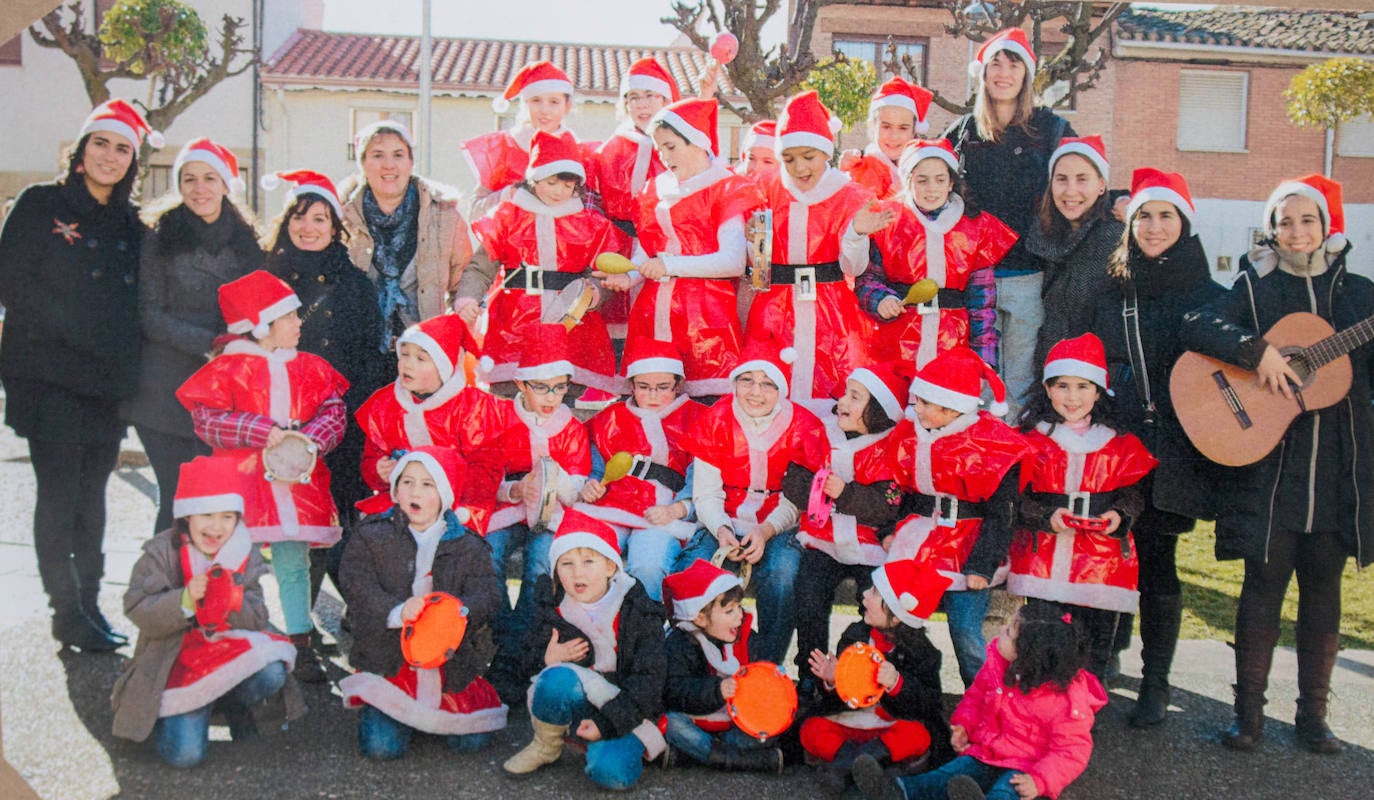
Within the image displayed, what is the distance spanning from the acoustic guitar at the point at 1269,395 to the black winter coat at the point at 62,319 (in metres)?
4.02

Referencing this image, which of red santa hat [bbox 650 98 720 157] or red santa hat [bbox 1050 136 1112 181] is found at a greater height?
red santa hat [bbox 650 98 720 157]

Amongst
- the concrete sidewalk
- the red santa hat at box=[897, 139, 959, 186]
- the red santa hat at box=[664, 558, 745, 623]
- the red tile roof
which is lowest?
the concrete sidewalk

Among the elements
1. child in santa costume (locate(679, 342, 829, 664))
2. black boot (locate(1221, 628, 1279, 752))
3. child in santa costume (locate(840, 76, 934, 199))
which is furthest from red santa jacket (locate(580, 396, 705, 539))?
black boot (locate(1221, 628, 1279, 752))

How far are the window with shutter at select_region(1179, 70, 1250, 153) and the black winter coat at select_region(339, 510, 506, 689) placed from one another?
365 cm

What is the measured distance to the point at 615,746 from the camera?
3.66 metres

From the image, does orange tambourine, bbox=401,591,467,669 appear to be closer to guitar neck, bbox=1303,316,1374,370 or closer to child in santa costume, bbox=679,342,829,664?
child in santa costume, bbox=679,342,829,664

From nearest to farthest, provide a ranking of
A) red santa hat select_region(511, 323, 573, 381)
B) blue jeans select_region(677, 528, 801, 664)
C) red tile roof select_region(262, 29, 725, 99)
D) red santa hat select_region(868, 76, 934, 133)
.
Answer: blue jeans select_region(677, 528, 801, 664)
red santa hat select_region(511, 323, 573, 381)
red santa hat select_region(868, 76, 934, 133)
red tile roof select_region(262, 29, 725, 99)

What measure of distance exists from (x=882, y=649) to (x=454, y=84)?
167 inches

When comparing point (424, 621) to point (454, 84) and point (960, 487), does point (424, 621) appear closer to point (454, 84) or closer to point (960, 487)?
point (960, 487)

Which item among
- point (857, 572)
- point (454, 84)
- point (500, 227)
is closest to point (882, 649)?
point (857, 572)

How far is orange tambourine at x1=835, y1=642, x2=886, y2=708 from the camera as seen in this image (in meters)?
3.64

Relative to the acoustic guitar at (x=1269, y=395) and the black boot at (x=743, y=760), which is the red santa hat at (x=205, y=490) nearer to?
the black boot at (x=743, y=760)

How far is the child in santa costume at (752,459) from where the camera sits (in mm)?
4273

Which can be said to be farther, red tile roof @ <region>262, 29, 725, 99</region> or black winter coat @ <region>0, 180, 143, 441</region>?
red tile roof @ <region>262, 29, 725, 99</region>
